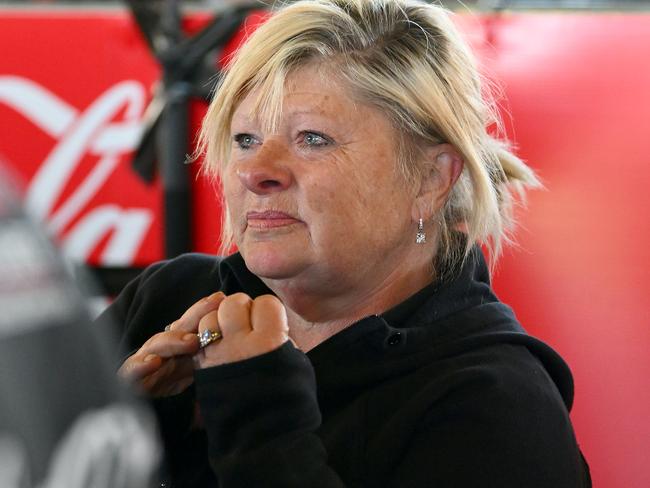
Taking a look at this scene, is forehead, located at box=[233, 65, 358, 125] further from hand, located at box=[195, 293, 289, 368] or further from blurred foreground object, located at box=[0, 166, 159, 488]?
blurred foreground object, located at box=[0, 166, 159, 488]

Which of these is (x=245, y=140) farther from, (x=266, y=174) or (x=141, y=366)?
(x=141, y=366)

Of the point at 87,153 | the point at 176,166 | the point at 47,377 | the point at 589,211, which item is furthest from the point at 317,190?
the point at 87,153

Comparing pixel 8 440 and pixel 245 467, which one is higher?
pixel 8 440

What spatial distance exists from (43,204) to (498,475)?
2.56 m

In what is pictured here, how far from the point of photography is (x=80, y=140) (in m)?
3.43

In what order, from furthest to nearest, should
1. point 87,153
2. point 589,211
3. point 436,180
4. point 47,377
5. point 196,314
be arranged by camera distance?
point 87,153, point 589,211, point 436,180, point 196,314, point 47,377

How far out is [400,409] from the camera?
1.31 metres

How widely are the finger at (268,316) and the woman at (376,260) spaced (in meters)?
0.02

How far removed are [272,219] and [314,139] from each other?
0.12 meters

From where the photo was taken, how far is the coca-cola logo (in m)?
3.41

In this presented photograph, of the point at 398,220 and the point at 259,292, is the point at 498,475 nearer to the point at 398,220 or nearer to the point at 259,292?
the point at 398,220

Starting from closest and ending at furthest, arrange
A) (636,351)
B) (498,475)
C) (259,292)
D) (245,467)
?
(245,467) < (498,475) < (259,292) < (636,351)

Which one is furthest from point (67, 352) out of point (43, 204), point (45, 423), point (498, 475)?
point (43, 204)

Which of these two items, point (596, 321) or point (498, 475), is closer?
point (498, 475)
